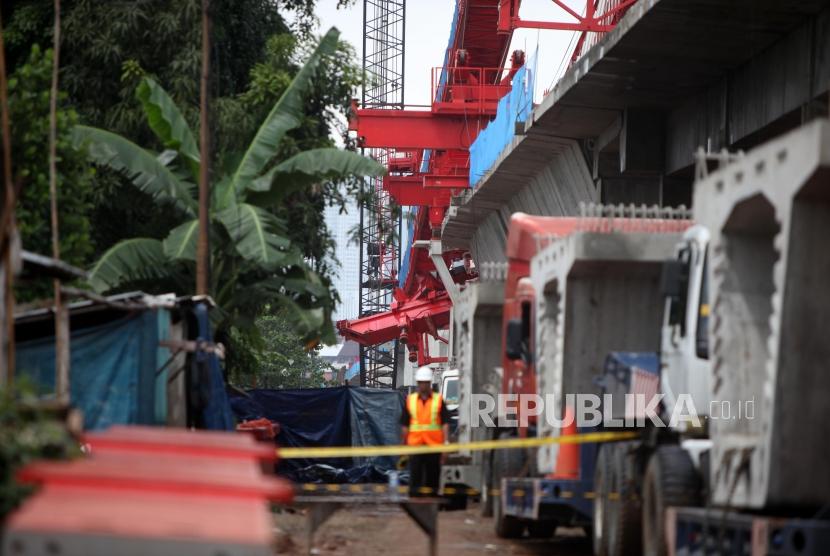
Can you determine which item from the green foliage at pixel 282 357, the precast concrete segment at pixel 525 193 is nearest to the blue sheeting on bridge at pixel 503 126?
the precast concrete segment at pixel 525 193

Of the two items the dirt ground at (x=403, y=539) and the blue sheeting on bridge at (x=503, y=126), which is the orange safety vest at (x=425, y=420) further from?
the blue sheeting on bridge at (x=503, y=126)

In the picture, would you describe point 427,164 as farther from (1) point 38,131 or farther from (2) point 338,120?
(1) point 38,131

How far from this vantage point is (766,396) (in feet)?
30.4

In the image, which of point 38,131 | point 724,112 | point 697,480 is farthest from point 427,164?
point 697,480

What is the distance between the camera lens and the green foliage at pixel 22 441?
703 centimetres

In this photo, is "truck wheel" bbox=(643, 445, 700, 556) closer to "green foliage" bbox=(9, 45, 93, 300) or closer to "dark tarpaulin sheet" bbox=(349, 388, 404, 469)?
"green foliage" bbox=(9, 45, 93, 300)

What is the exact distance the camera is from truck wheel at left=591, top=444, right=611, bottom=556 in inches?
537

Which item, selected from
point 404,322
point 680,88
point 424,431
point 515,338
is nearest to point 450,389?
point 680,88

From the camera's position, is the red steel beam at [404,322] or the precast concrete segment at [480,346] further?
the red steel beam at [404,322]

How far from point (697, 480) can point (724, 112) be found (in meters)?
14.2

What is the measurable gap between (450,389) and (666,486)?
1910 centimetres

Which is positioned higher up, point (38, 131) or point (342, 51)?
point (342, 51)

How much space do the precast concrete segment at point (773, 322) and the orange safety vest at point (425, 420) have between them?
976cm

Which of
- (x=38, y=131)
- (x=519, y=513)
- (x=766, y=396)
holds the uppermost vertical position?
(x=38, y=131)
